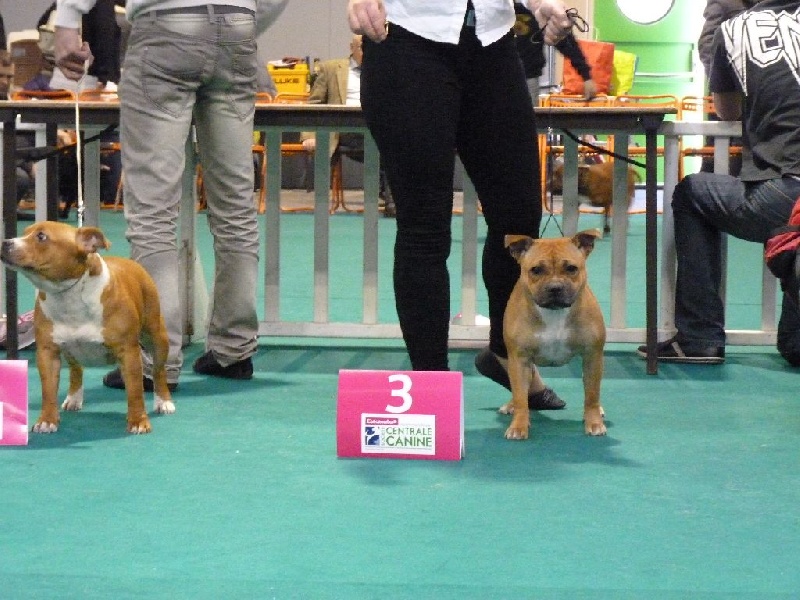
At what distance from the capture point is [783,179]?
381 centimetres

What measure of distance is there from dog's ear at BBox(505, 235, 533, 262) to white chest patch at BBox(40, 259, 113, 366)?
3.30ft

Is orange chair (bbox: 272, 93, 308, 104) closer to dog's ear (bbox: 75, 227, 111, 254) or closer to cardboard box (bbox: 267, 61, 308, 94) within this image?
cardboard box (bbox: 267, 61, 308, 94)

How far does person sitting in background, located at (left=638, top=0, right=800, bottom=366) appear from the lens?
150 inches

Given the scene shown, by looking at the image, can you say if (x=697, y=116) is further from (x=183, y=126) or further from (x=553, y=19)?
(x=553, y=19)

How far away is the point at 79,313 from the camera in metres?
2.98

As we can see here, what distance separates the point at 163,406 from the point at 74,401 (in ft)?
0.82

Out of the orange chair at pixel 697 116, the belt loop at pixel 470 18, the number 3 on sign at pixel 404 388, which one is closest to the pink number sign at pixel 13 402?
the number 3 on sign at pixel 404 388

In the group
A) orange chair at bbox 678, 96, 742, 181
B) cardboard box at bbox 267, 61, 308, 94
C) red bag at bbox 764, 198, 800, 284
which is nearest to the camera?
red bag at bbox 764, 198, 800, 284

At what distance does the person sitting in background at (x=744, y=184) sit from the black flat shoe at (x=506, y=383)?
943 mm

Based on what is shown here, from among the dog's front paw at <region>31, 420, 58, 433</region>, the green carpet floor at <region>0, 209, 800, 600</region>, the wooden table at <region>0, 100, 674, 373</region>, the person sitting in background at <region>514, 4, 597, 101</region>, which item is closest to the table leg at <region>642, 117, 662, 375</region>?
the wooden table at <region>0, 100, 674, 373</region>

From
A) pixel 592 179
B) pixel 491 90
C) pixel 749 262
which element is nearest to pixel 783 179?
pixel 592 179

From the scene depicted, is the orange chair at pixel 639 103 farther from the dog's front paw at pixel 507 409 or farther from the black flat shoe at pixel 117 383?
the black flat shoe at pixel 117 383

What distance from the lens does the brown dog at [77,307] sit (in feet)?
9.56

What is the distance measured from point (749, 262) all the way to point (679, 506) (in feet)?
16.8
